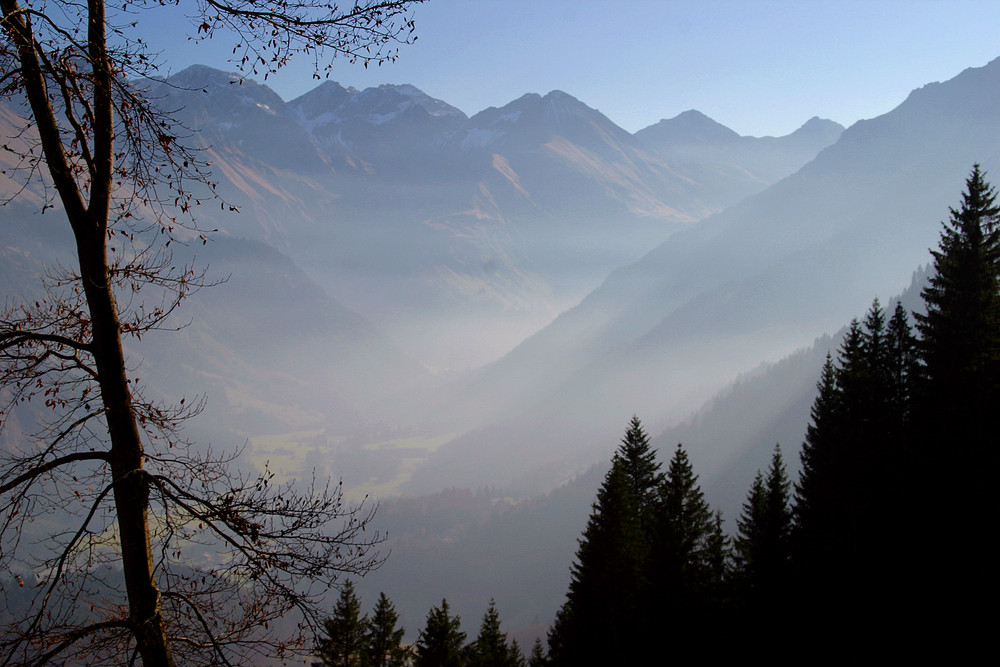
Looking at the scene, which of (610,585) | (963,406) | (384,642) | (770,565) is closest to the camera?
(963,406)

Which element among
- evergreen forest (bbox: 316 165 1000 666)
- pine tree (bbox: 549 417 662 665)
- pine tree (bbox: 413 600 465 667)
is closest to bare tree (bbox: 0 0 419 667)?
evergreen forest (bbox: 316 165 1000 666)

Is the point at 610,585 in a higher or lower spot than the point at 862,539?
lower

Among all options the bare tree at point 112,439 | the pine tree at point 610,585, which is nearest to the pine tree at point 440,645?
the pine tree at point 610,585

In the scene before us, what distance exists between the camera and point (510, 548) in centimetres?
19888

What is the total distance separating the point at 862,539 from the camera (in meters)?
20.4

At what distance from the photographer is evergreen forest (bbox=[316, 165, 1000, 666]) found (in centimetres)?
1825

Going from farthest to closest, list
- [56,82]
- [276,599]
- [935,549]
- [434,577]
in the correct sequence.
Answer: [434,577]
[935,549]
[276,599]
[56,82]

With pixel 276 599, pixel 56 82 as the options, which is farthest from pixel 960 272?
pixel 56 82

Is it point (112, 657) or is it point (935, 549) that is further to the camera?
point (935, 549)

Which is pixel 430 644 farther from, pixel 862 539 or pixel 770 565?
pixel 862 539

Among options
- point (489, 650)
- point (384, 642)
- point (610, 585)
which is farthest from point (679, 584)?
point (384, 642)

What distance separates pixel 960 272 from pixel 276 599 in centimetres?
2505

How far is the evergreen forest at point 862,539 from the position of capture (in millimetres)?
18250

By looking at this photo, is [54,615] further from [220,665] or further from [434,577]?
[434,577]
